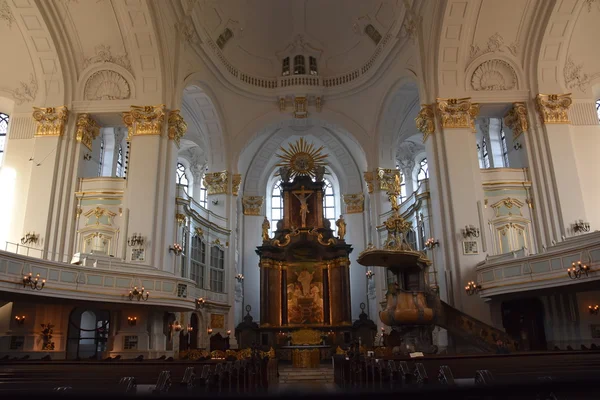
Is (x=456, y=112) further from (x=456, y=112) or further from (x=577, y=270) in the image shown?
(x=577, y=270)

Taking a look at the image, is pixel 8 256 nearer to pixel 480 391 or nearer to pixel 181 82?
pixel 181 82

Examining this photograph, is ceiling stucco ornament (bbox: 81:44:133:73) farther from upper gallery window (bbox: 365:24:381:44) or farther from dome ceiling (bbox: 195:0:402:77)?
upper gallery window (bbox: 365:24:381:44)

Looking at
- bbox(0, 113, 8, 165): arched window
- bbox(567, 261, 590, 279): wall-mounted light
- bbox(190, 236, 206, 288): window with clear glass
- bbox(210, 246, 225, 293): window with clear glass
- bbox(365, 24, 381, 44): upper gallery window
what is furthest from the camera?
bbox(365, 24, 381, 44): upper gallery window

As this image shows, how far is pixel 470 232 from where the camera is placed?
740 inches

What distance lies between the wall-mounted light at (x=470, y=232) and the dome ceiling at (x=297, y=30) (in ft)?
41.4

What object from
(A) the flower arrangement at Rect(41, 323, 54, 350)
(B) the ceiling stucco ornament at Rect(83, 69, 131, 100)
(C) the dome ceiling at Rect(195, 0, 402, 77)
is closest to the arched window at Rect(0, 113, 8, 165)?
(B) the ceiling stucco ornament at Rect(83, 69, 131, 100)

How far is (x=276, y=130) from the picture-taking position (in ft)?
105

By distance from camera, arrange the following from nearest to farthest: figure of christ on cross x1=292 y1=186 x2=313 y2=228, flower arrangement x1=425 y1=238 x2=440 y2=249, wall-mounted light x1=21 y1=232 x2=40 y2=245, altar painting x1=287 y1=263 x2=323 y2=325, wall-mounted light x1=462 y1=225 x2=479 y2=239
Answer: wall-mounted light x1=462 y1=225 x2=479 y2=239, wall-mounted light x1=21 y1=232 x2=40 y2=245, flower arrangement x1=425 y1=238 x2=440 y2=249, altar painting x1=287 y1=263 x2=323 y2=325, figure of christ on cross x1=292 y1=186 x2=313 y2=228

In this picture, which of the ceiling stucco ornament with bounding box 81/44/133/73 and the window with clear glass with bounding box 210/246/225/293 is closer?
the ceiling stucco ornament with bounding box 81/44/133/73

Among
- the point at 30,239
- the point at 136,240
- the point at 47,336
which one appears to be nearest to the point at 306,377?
the point at 136,240

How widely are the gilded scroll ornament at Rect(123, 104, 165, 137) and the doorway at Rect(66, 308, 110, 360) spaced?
775cm

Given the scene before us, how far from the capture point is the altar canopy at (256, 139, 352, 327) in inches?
1107

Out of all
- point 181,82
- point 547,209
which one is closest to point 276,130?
point 181,82

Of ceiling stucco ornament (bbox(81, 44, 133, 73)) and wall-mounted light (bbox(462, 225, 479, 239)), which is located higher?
ceiling stucco ornament (bbox(81, 44, 133, 73))
